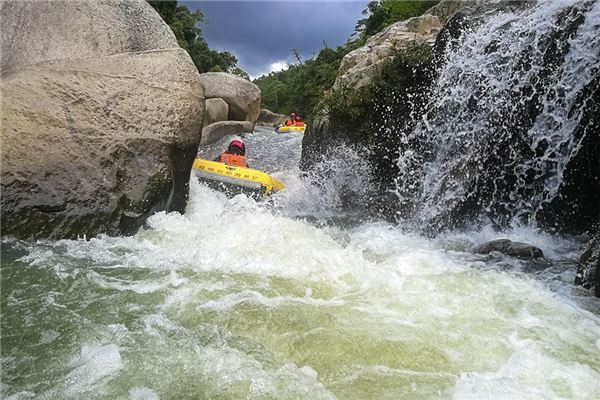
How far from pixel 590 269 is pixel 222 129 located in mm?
15780

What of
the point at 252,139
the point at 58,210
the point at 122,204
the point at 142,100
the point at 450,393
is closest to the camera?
the point at 450,393

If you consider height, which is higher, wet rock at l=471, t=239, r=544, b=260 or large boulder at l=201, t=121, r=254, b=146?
large boulder at l=201, t=121, r=254, b=146

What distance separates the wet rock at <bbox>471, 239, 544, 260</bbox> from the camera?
5001 millimetres

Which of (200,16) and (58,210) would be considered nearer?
(58,210)

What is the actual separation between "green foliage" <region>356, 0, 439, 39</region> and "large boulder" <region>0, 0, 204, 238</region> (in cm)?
2286

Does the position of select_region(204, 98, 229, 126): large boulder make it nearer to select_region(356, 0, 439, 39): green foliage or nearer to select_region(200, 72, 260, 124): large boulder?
select_region(200, 72, 260, 124): large boulder

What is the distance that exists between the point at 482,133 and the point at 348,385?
536cm

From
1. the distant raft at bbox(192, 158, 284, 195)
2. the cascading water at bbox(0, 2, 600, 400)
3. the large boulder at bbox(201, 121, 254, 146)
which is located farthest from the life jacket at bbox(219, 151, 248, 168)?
the large boulder at bbox(201, 121, 254, 146)

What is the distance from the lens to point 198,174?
8.33 metres

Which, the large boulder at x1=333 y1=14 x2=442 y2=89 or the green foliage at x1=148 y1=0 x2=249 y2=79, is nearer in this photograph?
the large boulder at x1=333 y1=14 x2=442 y2=89

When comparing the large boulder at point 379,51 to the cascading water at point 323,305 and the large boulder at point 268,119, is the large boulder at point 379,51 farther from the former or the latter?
the large boulder at point 268,119

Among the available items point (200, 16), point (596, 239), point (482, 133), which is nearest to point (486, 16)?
point (482, 133)

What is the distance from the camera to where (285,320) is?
338cm

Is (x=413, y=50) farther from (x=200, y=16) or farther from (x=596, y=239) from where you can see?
(x=200, y=16)
